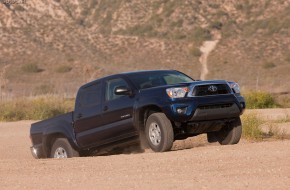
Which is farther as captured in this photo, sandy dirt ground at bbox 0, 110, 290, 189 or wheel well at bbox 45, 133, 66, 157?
wheel well at bbox 45, 133, 66, 157

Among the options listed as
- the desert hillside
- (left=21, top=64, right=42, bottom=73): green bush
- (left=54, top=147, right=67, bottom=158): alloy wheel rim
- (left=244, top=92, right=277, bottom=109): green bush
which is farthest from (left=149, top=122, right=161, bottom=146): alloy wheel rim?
(left=21, top=64, right=42, bottom=73): green bush

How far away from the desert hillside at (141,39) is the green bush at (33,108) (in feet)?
69.2

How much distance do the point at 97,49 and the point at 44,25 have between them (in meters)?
6.69

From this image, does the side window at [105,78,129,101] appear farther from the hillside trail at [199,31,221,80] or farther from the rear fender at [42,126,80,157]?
the hillside trail at [199,31,221,80]

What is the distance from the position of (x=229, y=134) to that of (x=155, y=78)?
5.42 ft

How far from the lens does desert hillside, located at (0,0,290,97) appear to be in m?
62.1

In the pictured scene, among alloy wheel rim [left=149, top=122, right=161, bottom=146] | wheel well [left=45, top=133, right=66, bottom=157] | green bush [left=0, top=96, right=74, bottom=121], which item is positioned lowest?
green bush [left=0, top=96, right=74, bottom=121]

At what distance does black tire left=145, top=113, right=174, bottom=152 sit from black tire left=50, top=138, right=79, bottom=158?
70.0 inches

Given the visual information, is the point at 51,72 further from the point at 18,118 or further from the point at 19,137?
the point at 19,137

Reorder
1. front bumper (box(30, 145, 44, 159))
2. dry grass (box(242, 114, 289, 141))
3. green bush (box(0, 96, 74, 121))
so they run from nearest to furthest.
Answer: front bumper (box(30, 145, 44, 159)), dry grass (box(242, 114, 289, 141)), green bush (box(0, 96, 74, 121))

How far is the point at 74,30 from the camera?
237ft

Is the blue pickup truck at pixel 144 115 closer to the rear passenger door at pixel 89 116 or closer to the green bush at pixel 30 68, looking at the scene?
the rear passenger door at pixel 89 116

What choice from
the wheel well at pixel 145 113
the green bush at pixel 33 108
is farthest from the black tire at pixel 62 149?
the green bush at pixel 33 108

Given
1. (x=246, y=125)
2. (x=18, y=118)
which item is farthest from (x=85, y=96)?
(x=18, y=118)
